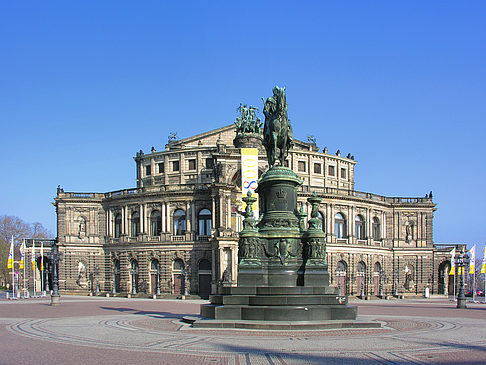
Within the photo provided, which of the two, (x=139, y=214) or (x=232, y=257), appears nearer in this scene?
(x=232, y=257)

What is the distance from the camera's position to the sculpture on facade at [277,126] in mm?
28719

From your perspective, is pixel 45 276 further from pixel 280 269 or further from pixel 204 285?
pixel 280 269

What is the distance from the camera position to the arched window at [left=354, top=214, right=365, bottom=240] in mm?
87250

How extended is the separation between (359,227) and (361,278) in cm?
744

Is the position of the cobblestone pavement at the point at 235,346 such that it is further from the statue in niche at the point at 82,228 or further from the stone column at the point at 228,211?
the statue in niche at the point at 82,228

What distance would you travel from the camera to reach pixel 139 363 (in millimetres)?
15773

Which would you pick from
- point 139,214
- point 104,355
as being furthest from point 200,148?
point 104,355

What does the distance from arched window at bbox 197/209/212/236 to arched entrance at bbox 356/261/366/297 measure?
22247 mm

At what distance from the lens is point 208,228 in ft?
269

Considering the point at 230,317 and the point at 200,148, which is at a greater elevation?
the point at 200,148

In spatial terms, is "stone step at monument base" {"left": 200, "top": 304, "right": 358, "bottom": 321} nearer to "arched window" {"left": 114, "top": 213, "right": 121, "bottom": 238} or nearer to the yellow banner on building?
the yellow banner on building

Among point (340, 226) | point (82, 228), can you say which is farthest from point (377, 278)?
point (82, 228)

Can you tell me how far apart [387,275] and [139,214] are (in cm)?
3781

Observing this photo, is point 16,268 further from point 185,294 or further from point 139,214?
point 185,294
